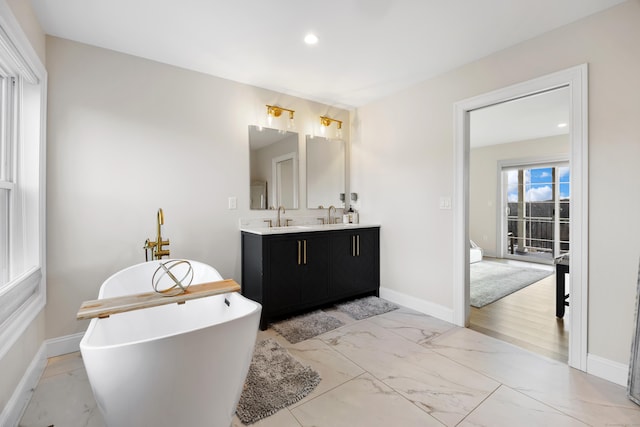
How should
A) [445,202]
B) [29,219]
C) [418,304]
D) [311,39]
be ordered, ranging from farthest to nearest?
[418,304], [445,202], [311,39], [29,219]

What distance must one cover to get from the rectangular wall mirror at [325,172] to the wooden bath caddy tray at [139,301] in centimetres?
190

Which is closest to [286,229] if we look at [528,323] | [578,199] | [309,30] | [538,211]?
[309,30]

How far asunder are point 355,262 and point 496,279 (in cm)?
254

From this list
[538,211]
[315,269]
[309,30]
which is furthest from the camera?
[538,211]

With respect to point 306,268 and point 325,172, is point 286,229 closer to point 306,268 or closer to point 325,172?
point 306,268

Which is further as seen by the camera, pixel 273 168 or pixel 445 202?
pixel 273 168

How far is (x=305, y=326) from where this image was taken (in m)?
2.64

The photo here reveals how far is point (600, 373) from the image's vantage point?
74.1 inches

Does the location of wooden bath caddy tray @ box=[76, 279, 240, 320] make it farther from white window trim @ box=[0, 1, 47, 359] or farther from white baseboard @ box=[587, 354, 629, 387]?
white baseboard @ box=[587, 354, 629, 387]

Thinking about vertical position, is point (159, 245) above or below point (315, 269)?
above

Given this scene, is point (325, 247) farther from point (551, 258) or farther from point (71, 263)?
point (551, 258)

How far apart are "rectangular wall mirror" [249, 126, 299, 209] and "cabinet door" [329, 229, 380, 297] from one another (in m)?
0.75

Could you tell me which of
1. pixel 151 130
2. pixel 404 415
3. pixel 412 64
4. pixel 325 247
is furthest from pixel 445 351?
pixel 151 130

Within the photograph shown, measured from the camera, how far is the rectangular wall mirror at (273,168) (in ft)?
10.1
